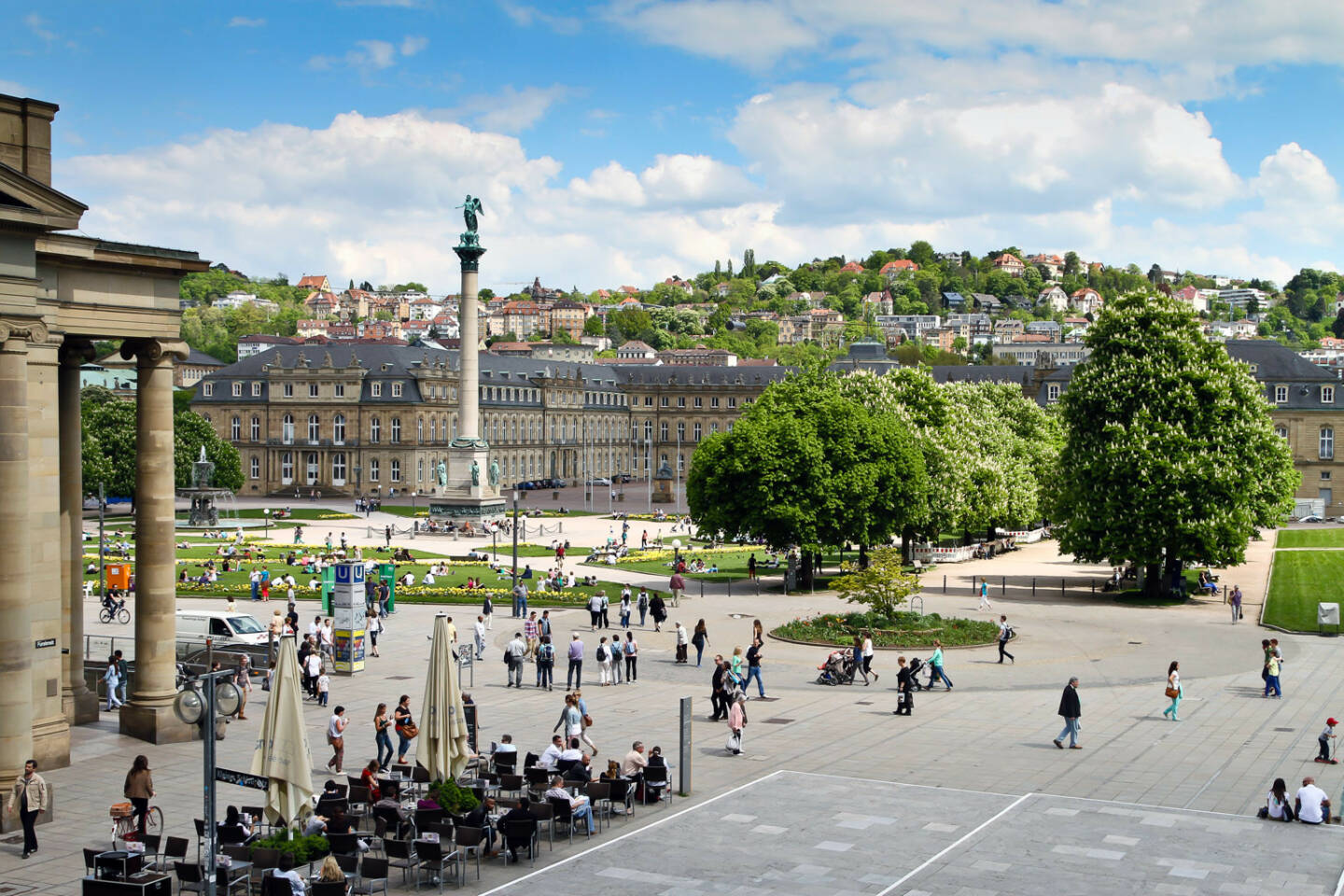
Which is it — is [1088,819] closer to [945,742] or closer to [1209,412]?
[945,742]

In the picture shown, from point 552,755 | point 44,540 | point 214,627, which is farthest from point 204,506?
point 552,755

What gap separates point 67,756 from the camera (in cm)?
2791

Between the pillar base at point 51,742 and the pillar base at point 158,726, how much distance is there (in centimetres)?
280

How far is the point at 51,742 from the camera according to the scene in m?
27.5

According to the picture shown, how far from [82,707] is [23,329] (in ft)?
39.8

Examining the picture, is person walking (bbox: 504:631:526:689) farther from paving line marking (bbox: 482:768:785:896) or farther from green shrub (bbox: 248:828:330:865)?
green shrub (bbox: 248:828:330:865)

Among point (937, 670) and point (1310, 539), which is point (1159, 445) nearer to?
point (937, 670)

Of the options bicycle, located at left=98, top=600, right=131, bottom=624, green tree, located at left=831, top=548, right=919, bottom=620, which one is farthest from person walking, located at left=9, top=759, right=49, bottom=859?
bicycle, located at left=98, top=600, right=131, bottom=624

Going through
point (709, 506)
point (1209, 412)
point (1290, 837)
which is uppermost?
point (1209, 412)

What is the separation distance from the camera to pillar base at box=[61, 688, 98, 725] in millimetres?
31700

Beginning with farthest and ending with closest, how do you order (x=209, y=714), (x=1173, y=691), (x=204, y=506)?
1. (x=204, y=506)
2. (x=1173, y=691)
3. (x=209, y=714)

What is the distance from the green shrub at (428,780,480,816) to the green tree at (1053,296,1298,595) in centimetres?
4391

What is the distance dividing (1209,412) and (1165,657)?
18.6 metres

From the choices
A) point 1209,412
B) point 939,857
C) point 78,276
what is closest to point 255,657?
point 78,276
